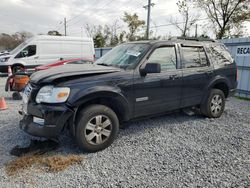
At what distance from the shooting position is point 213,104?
15.6 ft

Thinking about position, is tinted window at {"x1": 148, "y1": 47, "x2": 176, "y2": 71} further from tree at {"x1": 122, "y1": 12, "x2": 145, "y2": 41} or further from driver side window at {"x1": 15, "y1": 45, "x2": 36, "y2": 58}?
tree at {"x1": 122, "y1": 12, "x2": 145, "y2": 41}

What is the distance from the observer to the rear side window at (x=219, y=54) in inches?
184

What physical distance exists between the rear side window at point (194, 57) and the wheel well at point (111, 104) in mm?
1674

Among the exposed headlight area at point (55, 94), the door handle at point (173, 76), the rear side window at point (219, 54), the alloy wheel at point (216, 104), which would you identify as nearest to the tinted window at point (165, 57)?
the door handle at point (173, 76)

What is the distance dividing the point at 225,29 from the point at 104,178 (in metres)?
28.6

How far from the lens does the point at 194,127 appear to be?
4301 millimetres

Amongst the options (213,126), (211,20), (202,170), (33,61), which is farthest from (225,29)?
(202,170)

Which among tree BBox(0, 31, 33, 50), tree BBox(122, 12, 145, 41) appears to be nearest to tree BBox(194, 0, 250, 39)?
tree BBox(122, 12, 145, 41)

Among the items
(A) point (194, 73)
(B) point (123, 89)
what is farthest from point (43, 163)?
(A) point (194, 73)

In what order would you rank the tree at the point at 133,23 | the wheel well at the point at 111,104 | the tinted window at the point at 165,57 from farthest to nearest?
the tree at the point at 133,23
the tinted window at the point at 165,57
the wheel well at the point at 111,104

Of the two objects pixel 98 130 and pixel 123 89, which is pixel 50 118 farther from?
pixel 123 89

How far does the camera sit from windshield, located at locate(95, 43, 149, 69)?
3.60 metres

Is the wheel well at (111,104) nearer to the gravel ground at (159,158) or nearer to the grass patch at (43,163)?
the gravel ground at (159,158)

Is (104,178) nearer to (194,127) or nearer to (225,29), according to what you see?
(194,127)
